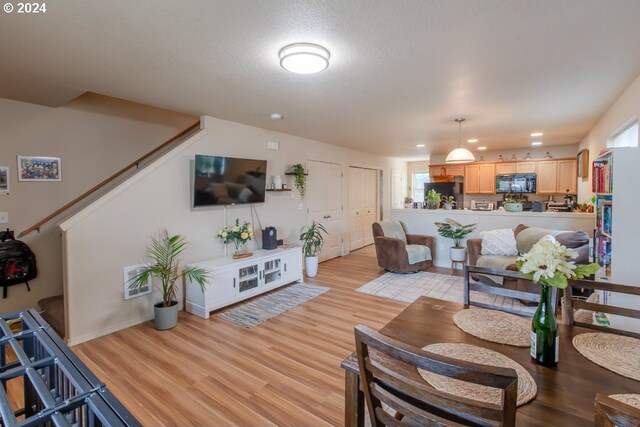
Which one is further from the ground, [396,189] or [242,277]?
[396,189]

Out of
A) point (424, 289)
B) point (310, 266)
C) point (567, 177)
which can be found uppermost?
point (567, 177)

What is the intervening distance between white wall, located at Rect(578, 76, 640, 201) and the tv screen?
400cm

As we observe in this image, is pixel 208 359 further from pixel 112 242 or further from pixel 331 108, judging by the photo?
pixel 331 108

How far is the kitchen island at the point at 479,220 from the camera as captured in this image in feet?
15.1

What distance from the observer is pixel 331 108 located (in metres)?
3.73

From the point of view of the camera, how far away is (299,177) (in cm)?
541

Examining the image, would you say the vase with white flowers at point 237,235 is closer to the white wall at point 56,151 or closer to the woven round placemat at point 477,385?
the white wall at point 56,151

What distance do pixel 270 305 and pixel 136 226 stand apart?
5.97 feet

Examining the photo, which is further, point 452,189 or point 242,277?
point 452,189

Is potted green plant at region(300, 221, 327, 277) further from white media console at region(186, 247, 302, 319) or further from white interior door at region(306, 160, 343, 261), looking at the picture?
white interior door at region(306, 160, 343, 261)

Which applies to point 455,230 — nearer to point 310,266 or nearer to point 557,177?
point 310,266

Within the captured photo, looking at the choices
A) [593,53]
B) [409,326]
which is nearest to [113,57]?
[409,326]

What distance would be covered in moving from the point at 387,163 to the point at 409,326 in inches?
311

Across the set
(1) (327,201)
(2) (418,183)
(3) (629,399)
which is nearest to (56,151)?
(1) (327,201)
